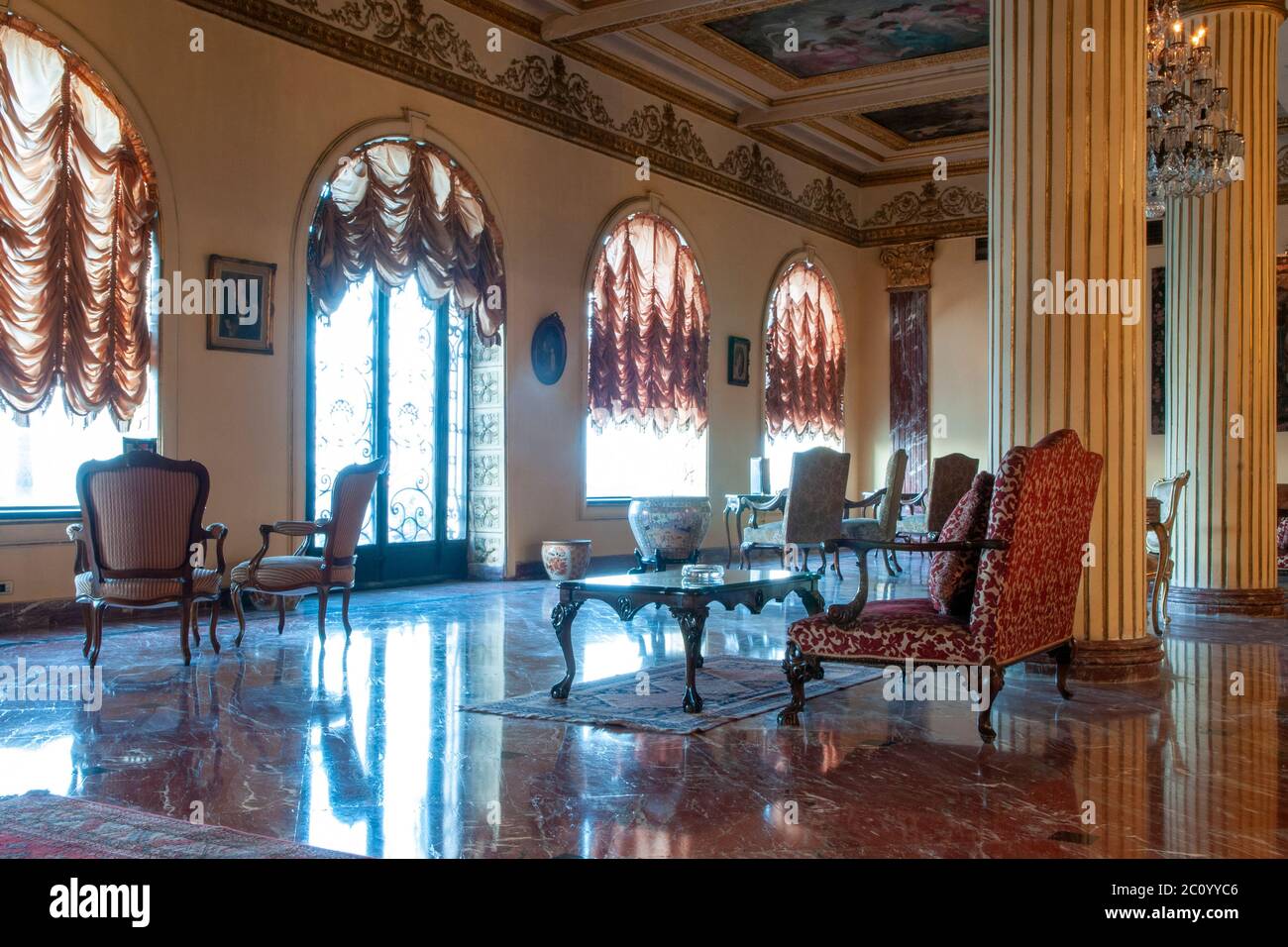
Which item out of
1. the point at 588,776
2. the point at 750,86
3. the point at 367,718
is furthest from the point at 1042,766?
the point at 750,86

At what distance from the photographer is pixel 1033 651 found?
4793 mm

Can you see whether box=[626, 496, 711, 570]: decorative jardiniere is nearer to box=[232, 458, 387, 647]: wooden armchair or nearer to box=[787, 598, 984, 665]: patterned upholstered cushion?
box=[232, 458, 387, 647]: wooden armchair

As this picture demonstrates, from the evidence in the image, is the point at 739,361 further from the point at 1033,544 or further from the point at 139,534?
the point at 1033,544

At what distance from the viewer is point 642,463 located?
40.6 ft

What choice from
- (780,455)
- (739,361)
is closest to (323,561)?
(739,361)

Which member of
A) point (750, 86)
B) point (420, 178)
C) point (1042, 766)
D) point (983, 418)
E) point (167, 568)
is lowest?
point (1042, 766)

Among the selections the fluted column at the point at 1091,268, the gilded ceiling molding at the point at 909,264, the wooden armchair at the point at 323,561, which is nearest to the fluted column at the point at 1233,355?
the fluted column at the point at 1091,268

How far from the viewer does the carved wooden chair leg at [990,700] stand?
4387 millimetres

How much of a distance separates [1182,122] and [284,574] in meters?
5.98

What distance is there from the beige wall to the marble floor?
2126 millimetres

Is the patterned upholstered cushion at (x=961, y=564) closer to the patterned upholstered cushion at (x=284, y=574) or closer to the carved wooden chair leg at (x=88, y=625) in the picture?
the patterned upholstered cushion at (x=284, y=574)

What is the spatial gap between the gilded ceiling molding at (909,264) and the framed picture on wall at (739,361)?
329 cm

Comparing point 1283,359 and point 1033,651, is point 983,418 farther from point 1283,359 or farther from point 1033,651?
point 1033,651
